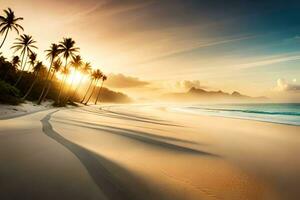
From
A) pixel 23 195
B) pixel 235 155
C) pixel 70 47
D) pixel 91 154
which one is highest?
pixel 70 47

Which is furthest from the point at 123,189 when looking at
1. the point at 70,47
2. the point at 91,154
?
the point at 70,47

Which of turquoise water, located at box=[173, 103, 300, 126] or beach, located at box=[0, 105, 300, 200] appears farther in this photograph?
turquoise water, located at box=[173, 103, 300, 126]

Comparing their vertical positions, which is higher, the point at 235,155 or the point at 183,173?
the point at 235,155

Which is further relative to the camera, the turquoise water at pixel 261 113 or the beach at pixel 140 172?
the turquoise water at pixel 261 113

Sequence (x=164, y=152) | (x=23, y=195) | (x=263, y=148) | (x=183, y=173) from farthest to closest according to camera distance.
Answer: (x=263, y=148), (x=164, y=152), (x=183, y=173), (x=23, y=195)

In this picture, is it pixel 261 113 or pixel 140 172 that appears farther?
pixel 261 113

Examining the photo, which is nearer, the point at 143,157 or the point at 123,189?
the point at 123,189

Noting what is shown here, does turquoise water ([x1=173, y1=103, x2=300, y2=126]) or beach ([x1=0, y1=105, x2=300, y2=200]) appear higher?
turquoise water ([x1=173, y1=103, x2=300, y2=126])

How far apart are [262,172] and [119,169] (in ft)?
12.3

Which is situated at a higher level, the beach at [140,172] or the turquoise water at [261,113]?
the turquoise water at [261,113]

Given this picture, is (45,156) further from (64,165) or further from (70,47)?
(70,47)

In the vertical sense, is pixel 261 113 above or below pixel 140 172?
above

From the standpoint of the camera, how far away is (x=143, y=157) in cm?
689

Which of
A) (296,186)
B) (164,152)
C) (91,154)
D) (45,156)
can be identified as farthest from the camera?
(164,152)
